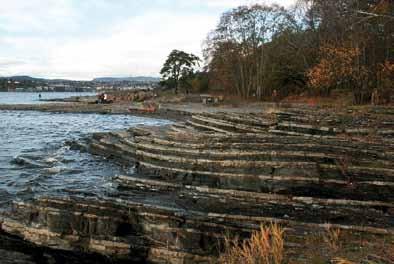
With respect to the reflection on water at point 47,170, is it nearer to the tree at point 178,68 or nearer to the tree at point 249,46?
the tree at point 249,46

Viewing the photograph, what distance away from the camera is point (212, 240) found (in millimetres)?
9664

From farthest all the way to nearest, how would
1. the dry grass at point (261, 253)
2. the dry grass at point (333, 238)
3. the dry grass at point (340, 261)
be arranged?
the dry grass at point (333, 238)
the dry grass at point (261, 253)
the dry grass at point (340, 261)

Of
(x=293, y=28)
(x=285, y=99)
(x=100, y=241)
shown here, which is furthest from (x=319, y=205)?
(x=293, y=28)

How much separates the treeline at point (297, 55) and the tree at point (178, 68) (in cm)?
1660

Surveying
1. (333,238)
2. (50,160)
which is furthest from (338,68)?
(333,238)

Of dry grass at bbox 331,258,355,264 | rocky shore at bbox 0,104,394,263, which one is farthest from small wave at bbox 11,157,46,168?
dry grass at bbox 331,258,355,264

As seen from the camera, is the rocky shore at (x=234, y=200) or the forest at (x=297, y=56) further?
the forest at (x=297, y=56)

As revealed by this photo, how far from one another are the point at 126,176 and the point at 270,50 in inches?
1699

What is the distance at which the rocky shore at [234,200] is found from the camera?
9695mm

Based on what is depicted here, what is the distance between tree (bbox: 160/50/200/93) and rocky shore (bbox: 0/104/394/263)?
68887 millimetres

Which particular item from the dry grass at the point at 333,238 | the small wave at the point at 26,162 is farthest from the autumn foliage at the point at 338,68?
the dry grass at the point at 333,238

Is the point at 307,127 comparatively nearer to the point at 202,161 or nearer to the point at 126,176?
the point at 202,161

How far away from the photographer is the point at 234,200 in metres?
12.5

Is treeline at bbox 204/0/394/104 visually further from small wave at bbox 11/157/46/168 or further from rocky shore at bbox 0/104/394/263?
small wave at bbox 11/157/46/168
